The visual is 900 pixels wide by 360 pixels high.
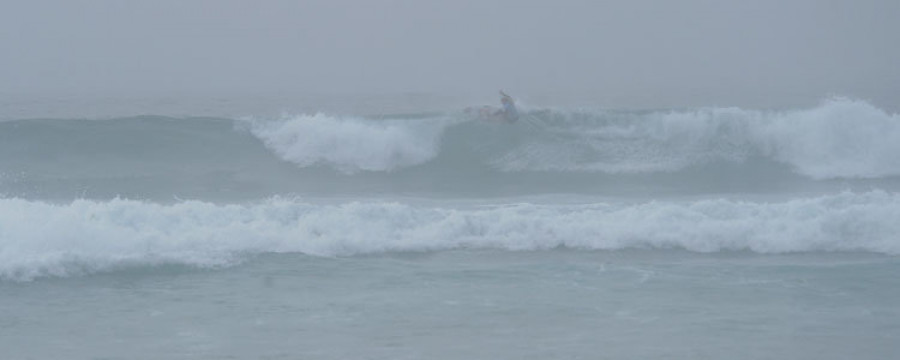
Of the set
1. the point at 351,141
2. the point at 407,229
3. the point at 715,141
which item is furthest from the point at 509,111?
the point at 407,229

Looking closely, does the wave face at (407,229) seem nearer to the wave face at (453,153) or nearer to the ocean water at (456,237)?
the ocean water at (456,237)

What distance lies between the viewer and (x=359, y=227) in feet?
39.9

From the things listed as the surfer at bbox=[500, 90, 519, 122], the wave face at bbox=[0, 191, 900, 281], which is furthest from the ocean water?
the surfer at bbox=[500, 90, 519, 122]

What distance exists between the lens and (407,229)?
40.3ft

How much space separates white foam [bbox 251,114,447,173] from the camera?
18703 millimetres

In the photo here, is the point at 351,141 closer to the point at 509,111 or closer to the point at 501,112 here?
the point at 501,112

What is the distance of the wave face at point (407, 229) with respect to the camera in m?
11.1

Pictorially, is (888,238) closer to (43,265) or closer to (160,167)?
(43,265)

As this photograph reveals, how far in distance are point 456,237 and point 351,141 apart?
25.2ft

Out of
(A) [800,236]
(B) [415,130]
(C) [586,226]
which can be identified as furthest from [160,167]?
(A) [800,236]

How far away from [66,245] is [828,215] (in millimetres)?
8811

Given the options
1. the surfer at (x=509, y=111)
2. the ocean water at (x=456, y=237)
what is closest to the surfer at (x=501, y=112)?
the surfer at (x=509, y=111)

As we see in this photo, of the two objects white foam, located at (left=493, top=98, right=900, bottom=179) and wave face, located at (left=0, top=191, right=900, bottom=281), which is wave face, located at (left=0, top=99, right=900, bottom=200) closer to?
white foam, located at (left=493, top=98, right=900, bottom=179)

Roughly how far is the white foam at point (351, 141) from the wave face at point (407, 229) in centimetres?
592
